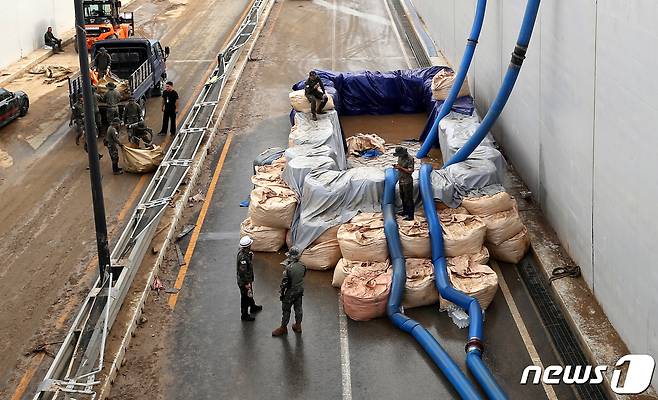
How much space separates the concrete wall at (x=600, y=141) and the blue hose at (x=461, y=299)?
68.1 inches

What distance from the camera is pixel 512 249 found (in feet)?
42.4

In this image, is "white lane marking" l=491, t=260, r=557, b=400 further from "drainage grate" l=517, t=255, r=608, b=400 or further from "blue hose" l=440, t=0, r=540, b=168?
"blue hose" l=440, t=0, r=540, b=168

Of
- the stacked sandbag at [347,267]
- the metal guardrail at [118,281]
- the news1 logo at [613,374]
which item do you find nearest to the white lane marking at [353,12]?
the metal guardrail at [118,281]

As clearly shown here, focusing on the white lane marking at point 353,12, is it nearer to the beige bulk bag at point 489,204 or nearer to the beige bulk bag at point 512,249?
the beige bulk bag at point 489,204

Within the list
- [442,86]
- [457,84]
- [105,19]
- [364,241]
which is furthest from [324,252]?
[105,19]

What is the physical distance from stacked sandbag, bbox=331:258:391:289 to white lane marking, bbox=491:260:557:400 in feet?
5.72

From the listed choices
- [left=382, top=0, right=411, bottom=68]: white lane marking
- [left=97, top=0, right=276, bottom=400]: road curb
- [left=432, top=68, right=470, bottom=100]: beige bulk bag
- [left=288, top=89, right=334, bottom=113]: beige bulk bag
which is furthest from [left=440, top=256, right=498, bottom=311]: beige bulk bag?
[left=382, top=0, right=411, bottom=68]: white lane marking

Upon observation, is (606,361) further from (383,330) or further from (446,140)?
(446,140)

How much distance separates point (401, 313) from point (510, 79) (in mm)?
4415

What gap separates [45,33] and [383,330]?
22.8 meters

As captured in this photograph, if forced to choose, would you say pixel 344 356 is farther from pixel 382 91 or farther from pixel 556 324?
pixel 382 91

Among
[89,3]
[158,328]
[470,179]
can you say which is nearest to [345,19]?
[89,3]

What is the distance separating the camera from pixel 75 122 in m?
19.8

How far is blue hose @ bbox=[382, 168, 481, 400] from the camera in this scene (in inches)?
388
